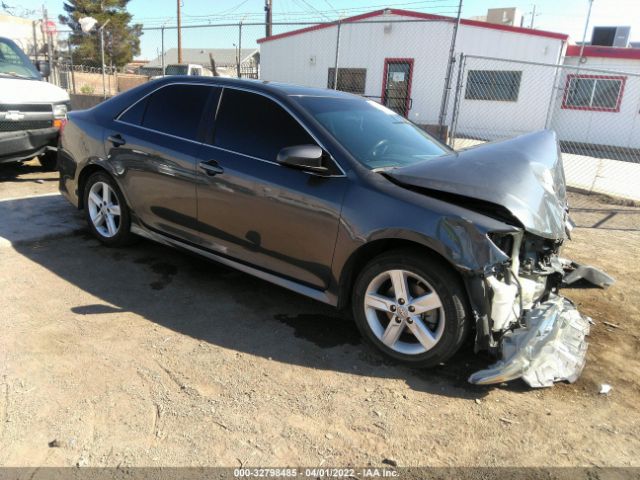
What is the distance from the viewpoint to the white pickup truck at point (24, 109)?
6.89 meters

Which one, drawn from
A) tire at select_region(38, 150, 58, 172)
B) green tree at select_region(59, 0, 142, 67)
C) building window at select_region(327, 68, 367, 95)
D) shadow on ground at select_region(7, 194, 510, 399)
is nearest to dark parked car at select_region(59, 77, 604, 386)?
shadow on ground at select_region(7, 194, 510, 399)

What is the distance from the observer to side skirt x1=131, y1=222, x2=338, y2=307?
11.4 feet

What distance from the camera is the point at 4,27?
2216 centimetres

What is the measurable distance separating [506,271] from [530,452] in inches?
39.7

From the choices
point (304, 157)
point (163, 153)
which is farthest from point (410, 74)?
point (304, 157)

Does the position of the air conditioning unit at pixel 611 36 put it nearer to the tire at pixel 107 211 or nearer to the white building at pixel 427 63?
the white building at pixel 427 63

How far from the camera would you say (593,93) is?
18656 mm

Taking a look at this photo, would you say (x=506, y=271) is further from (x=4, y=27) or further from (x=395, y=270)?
(x=4, y=27)

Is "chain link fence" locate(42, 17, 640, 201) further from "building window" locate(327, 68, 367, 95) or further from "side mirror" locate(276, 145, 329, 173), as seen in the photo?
"side mirror" locate(276, 145, 329, 173)

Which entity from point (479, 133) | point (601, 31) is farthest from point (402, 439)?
point (601, 31)

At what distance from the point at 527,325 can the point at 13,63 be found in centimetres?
839

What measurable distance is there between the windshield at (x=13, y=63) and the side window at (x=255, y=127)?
213 inches

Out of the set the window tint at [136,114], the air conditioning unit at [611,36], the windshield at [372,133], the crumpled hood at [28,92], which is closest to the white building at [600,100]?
the air conditioning unit at [611,36]

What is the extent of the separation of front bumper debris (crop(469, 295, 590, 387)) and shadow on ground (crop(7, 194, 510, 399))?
0.41 ft
